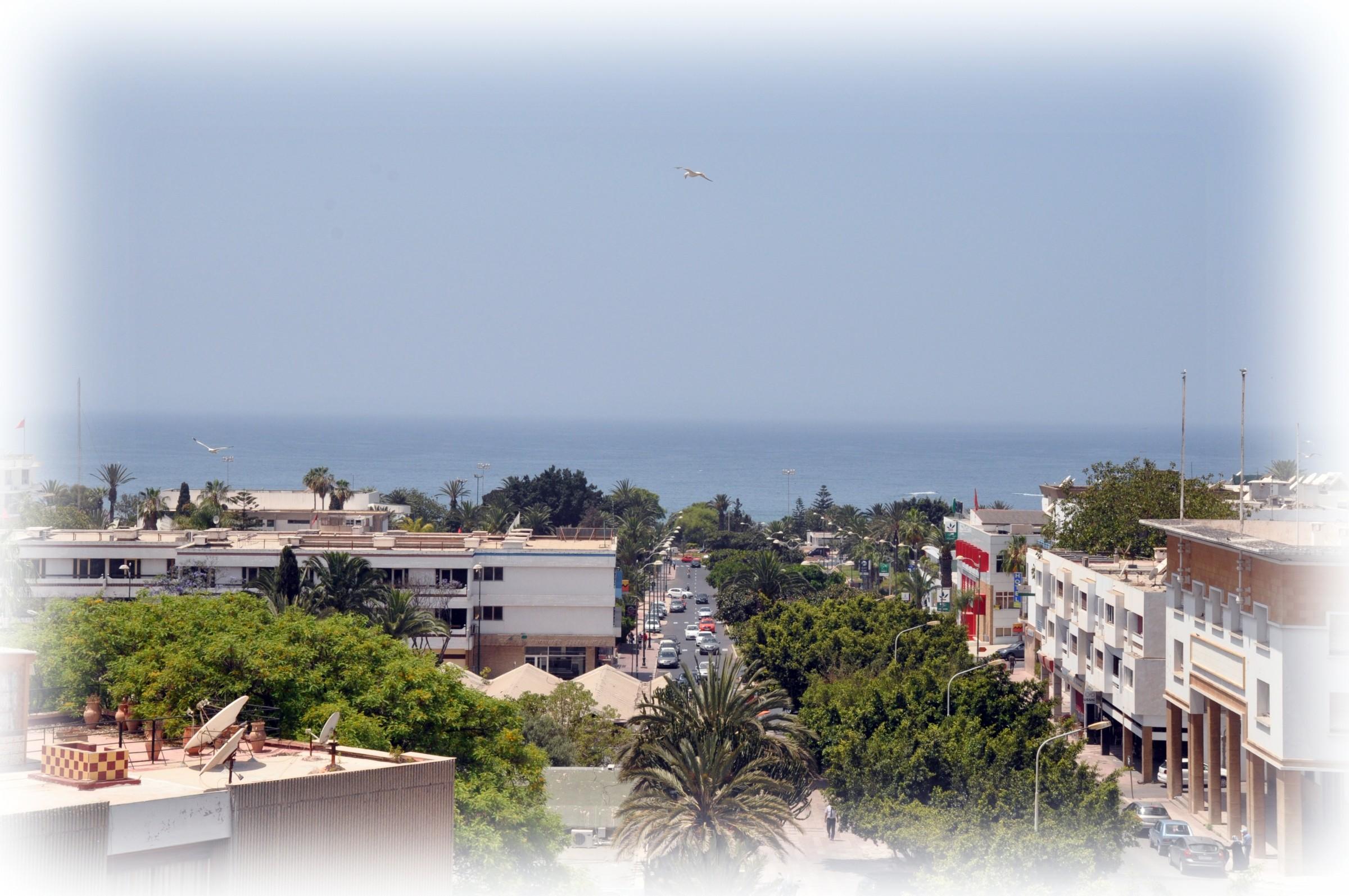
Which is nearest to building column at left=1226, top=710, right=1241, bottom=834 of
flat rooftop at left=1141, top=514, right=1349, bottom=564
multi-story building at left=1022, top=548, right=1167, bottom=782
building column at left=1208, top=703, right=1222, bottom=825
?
building column at left=1208, top=703, right=1222, bottom=825

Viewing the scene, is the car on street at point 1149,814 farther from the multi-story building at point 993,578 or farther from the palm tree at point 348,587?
the multi-story building at point 993,578

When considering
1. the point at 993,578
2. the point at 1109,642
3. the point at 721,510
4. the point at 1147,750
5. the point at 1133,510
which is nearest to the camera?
the point at 1147,750

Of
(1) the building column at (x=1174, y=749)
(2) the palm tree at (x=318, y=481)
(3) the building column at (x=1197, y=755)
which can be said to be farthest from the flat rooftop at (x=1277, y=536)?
(2) the palm tree at (x=318, y=481)

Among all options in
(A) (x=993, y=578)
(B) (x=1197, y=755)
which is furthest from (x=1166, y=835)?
(A) (x=993, y=578)

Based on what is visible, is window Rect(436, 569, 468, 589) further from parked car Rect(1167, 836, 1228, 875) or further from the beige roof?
parked car Rect(1167, 836, 1228, 875)

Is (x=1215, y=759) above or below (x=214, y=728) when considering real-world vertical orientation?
below

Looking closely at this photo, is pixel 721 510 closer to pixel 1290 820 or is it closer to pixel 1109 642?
pixel 1109 642
